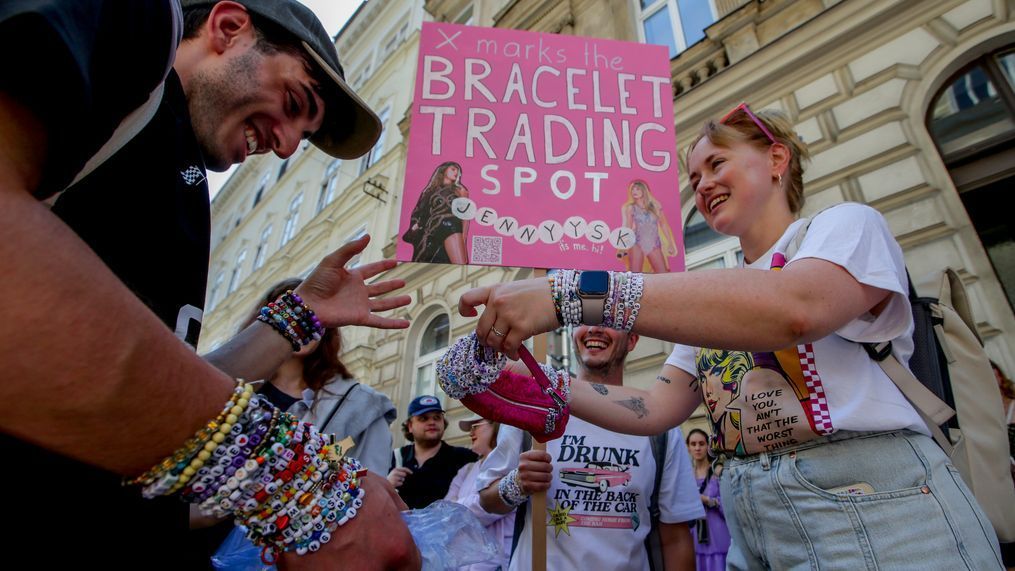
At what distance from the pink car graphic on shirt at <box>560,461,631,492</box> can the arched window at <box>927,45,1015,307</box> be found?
13.2 feet

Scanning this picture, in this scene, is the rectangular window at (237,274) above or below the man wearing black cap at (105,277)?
above

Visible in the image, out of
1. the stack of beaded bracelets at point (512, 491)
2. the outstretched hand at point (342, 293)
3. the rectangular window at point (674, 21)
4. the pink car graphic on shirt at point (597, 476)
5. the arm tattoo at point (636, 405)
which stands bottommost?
the stack of beaded bracelets at point (512, 491)

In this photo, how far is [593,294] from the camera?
39.7 inches

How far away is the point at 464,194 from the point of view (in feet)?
7.12

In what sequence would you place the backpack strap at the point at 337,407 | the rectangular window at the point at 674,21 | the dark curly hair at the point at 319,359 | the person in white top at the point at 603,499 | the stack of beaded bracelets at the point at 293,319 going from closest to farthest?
the stack of beaded bracelets at the point at 293,319
the person in white top at the point at 603,499
the backpack strap at the point at 337,407
the dark curly hair at the point at 319,359
the rectangular window at the point at 674,21

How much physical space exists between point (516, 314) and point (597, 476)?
1.46 metres

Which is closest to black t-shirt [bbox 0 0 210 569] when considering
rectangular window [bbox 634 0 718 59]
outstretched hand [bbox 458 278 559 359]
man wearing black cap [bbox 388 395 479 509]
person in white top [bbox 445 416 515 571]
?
outstretched hand [bbox 458 278 559 359]

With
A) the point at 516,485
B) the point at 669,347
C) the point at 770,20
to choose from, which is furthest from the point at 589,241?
the point at 770,20

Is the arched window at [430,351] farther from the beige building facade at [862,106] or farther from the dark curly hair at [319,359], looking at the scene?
the dark curly hair at [319,359]

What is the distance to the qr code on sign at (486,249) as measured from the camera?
6.86ft

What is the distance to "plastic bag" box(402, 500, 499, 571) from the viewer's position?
0.93m

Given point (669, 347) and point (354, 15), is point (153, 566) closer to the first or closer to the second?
point (669, 347)

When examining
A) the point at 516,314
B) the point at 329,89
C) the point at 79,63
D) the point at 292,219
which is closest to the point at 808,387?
the point at 516,314

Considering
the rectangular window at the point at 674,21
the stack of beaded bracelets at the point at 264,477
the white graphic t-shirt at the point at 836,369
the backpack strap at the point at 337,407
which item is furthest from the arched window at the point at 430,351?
the stack of beaded bracelets at the point at 264,477
